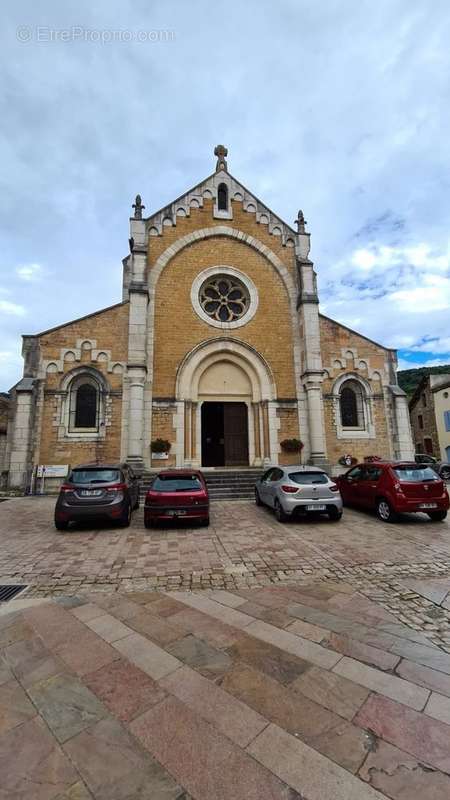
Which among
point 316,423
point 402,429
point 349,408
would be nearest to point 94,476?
point 316,423

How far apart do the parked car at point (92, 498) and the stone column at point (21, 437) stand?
5.91 m

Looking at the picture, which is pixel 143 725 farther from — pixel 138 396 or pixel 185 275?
pixel 185 275

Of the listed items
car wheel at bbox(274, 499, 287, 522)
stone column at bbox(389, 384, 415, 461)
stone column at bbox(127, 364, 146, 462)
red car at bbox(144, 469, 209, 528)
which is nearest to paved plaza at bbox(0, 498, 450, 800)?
red car at bbox(144, 469, 209, 528)

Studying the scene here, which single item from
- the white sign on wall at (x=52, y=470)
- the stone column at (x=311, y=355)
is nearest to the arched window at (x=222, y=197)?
the stone column at (x=311, y=355)

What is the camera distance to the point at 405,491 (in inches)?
332

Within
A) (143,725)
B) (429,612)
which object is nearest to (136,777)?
(143,725)

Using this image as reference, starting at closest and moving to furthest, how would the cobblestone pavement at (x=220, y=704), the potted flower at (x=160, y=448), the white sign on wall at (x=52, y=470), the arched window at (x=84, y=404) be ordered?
the cobblestone pavement at (x=220, y=704) → the white sign on wall at (x=52, y=470) → the potted flower at (x=160, y=448) → the arched window at (x=84, y=404)

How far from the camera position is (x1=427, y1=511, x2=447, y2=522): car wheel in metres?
8.57

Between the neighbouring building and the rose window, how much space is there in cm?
1947

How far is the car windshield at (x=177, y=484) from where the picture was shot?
8148mm

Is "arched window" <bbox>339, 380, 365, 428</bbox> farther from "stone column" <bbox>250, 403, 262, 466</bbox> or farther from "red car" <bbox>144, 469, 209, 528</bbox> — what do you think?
"red car" <bbox>144, 469, 209, 528</bbox>

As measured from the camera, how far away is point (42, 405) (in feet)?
44.6

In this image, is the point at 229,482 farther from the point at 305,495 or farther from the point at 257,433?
the point at 305,495

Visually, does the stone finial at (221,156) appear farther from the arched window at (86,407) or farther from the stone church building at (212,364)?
the arched window at (86,407)
